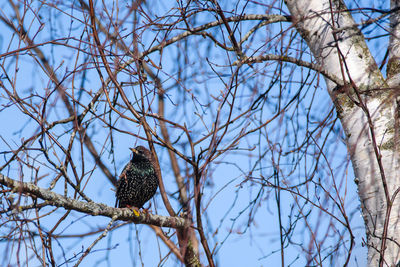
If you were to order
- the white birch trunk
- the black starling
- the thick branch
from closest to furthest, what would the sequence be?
the thick branch → the white birch trunk → the black starling

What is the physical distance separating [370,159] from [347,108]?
0.45 meters

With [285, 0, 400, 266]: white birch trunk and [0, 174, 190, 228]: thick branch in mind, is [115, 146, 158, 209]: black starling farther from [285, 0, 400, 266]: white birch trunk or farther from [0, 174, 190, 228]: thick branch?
[285, 0, 400, 266]: white birch trunk

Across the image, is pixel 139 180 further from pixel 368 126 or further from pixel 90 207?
pixel 368 126

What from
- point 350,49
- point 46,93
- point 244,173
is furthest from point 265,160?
point 46,93

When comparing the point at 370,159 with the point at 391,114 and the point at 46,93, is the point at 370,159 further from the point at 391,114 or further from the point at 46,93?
the point at 46,93

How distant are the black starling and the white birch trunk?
97.9 inches

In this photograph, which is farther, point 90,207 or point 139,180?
point 139,180

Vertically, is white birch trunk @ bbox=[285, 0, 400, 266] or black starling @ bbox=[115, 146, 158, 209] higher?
black starling @ bbox=[115, 146, 158, 209]

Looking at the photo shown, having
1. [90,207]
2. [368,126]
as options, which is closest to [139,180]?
[90,207]

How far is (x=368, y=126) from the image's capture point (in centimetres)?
304

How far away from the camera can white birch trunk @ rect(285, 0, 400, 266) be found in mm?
2768

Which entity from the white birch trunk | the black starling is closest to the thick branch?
the white birch trunk

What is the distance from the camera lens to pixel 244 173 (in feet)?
11.0

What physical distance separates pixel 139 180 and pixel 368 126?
9.48ft
